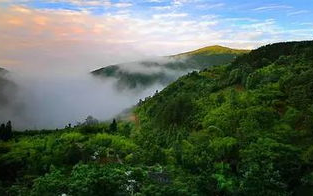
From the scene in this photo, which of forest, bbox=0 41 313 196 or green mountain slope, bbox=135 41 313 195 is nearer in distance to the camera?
forest, bbox=0 41 313 196

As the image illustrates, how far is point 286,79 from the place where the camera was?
78062 millimetres

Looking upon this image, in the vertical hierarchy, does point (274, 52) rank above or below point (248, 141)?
above

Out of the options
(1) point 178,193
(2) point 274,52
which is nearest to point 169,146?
(1) point 178,193

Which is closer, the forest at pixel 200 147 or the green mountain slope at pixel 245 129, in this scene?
the forest at pixel 200 147

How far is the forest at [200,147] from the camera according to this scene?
34.5 metres

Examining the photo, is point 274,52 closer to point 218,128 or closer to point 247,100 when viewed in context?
point 247,100

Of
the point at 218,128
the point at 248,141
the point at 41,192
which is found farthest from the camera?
the point at 218,128

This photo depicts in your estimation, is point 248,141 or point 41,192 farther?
point 248,141

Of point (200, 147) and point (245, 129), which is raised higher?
point (245, 129)

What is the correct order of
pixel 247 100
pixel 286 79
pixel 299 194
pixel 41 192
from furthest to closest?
pixel 286 79 → pixel 247 100 → pixel 299 194 → pixel 41 192

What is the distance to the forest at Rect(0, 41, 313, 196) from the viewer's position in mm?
34469

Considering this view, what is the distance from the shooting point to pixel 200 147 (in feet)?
198

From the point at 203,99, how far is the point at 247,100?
13.4 metres

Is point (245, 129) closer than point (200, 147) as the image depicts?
No
